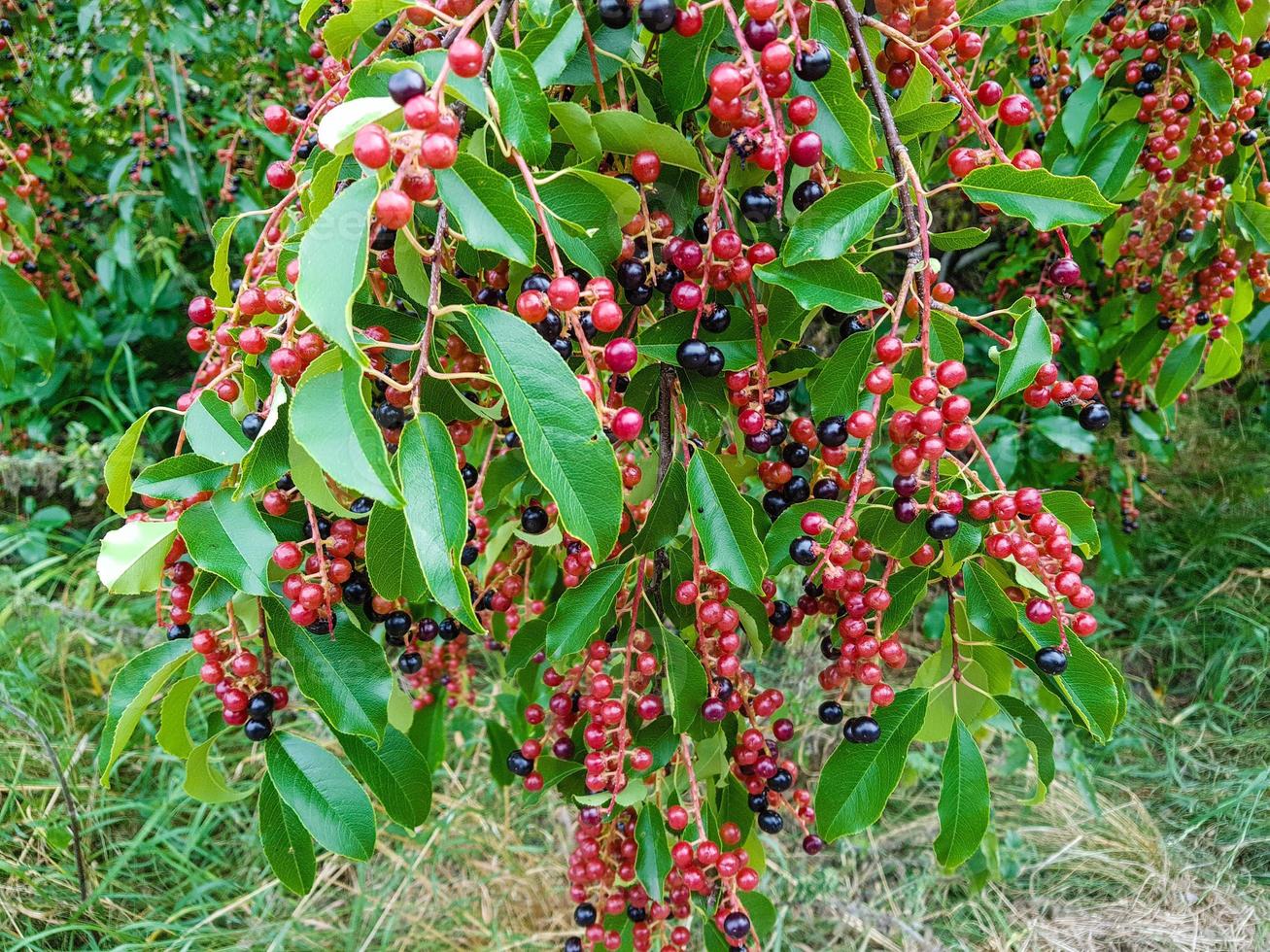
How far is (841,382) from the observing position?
68 centimetres

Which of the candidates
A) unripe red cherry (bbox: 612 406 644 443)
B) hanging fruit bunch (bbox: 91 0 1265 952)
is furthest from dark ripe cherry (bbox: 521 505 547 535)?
unripe red cherry (bbox: 612 406 644 443)

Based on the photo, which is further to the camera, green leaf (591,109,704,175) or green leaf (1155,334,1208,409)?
green leaf (1155,334,1208,409)

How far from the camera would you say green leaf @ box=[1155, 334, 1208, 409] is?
1.44 meters

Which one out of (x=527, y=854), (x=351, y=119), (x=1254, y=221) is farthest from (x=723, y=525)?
(x=527, y=854)

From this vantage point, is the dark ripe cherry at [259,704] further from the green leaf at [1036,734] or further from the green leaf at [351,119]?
the green leaf at [1036,734]

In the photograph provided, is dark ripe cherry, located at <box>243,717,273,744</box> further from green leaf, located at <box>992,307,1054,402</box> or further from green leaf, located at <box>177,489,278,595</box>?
green leaf, located at <box>992,307,1054,402</box>

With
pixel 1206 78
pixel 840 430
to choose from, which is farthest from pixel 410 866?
pixel 1206 78

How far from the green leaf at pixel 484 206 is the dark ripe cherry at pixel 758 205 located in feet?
0.59

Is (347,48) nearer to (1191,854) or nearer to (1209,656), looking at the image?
(1191,854)

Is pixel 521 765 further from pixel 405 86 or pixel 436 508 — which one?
pixel 405 86

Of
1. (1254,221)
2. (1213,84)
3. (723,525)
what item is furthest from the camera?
(1254,221)

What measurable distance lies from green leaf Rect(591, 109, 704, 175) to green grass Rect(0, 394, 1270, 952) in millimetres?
1485

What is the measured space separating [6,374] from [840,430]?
1665 millimetres

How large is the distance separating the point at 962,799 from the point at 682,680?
246mm
